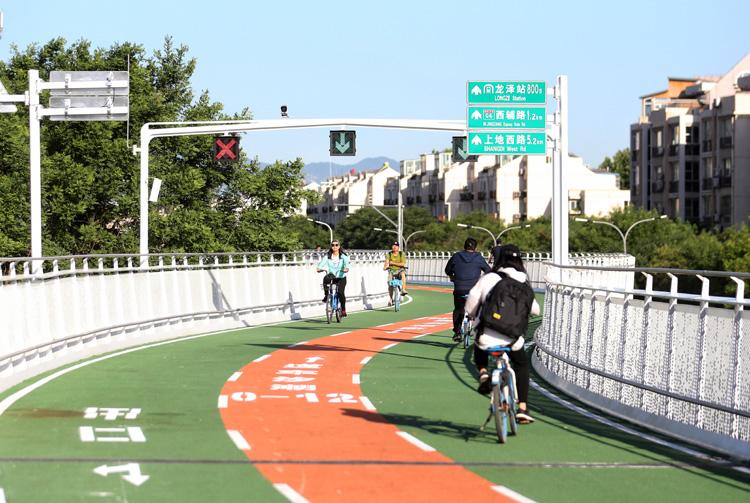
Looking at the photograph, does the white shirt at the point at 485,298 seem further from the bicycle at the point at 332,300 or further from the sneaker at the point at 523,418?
the bicycle at the point at 332,300

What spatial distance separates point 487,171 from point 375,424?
15769 cm

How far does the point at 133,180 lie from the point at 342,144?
32.5 meters

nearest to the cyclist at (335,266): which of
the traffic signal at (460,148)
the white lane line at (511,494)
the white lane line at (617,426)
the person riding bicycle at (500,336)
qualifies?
the traffic signal at (460,148)

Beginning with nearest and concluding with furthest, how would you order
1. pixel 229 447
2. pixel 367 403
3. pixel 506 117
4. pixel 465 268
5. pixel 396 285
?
pixel 229 447
pixel 367 403
pixel 465 268
pixel 506 117
pixel 396 285

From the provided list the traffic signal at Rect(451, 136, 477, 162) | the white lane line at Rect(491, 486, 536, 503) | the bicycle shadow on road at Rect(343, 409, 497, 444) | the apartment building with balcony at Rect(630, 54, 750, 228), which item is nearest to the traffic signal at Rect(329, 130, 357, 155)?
the traffic signal at Rect(451, 136, 477, 162)

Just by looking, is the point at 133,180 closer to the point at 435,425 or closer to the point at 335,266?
the point at 335,266

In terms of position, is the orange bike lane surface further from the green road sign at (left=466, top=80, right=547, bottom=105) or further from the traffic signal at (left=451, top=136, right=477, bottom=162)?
the traffic signal at (left=451, top=136, right=477, bottom=162)

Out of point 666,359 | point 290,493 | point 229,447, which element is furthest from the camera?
point 666,359

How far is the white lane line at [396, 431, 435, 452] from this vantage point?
11.9 metres

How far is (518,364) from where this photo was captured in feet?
43.1

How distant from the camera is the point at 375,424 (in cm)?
1352

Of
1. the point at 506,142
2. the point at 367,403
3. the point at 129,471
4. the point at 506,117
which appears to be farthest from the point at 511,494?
the point at 506,142

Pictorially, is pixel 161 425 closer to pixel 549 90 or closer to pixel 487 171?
pixel 549 90

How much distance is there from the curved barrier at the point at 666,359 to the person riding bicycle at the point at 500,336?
1.44 metres
